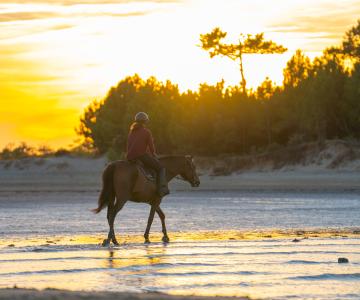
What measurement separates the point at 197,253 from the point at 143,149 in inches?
168

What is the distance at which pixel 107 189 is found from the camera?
66.2 feet

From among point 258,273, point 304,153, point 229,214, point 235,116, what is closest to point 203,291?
point 258,273

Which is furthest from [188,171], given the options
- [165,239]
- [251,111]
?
[251,111]

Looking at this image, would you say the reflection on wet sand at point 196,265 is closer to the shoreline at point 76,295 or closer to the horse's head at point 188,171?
the shoreline at point 76,295

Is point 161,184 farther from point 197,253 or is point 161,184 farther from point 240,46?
point 240,46

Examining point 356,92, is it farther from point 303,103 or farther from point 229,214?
point 229,214

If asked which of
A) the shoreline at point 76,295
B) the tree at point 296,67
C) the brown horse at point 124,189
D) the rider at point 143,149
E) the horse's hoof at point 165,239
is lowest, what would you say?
the horse's hoof at point 165,239

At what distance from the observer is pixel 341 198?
38.4 metres

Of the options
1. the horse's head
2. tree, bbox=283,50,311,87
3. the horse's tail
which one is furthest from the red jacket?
tree, bbox=283,50,311,87

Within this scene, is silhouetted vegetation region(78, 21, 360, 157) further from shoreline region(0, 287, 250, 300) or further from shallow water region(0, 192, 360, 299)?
shoreline region(0, 287, 250, 300)

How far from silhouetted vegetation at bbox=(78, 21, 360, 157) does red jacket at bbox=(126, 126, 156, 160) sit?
141ft

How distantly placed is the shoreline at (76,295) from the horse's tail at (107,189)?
8.37 metres

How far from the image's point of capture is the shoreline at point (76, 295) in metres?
10.8

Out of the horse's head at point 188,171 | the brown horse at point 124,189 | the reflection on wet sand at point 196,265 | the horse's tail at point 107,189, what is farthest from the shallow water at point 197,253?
the horse's head at point 188,171
